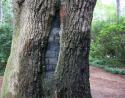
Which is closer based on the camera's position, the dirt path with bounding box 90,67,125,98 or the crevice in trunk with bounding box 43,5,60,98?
the crevice in trunk with bounding box 43,5,60,98

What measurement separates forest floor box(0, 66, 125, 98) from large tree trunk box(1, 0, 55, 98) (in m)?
3.24

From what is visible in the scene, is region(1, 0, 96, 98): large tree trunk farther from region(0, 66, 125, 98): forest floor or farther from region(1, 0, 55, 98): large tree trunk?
region(0, 66, 125, 98): forest floor

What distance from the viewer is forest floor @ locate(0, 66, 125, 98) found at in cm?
881

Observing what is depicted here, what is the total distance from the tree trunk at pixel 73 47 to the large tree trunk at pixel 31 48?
30 centimetres

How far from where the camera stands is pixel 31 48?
5.29 m

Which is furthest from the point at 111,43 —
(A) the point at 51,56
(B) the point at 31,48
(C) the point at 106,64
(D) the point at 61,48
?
(B) the point at 31,48

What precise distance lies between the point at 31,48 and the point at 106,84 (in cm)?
568

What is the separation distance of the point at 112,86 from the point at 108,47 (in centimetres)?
506

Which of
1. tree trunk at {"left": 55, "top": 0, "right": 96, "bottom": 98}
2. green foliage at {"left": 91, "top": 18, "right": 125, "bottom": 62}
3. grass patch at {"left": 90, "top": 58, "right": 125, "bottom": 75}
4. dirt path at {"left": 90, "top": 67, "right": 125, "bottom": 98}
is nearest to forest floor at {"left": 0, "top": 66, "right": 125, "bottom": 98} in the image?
dirt path at {"left": 90, "top": 67, "right": 125, "bottom": 98}

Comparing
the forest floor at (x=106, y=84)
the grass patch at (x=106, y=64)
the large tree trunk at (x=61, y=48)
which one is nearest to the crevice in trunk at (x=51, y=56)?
the large tree trunk at (x=61, y=48)

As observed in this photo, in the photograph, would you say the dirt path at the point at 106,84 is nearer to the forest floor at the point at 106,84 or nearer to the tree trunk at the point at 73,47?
the forest floor at the point at 106,84

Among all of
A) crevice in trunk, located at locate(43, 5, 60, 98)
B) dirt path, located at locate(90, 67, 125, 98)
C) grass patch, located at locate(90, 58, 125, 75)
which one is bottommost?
dirt path, located at locate(90, 67, 125, 98)

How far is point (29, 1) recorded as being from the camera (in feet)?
17.5

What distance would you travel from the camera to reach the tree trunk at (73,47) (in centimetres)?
516
